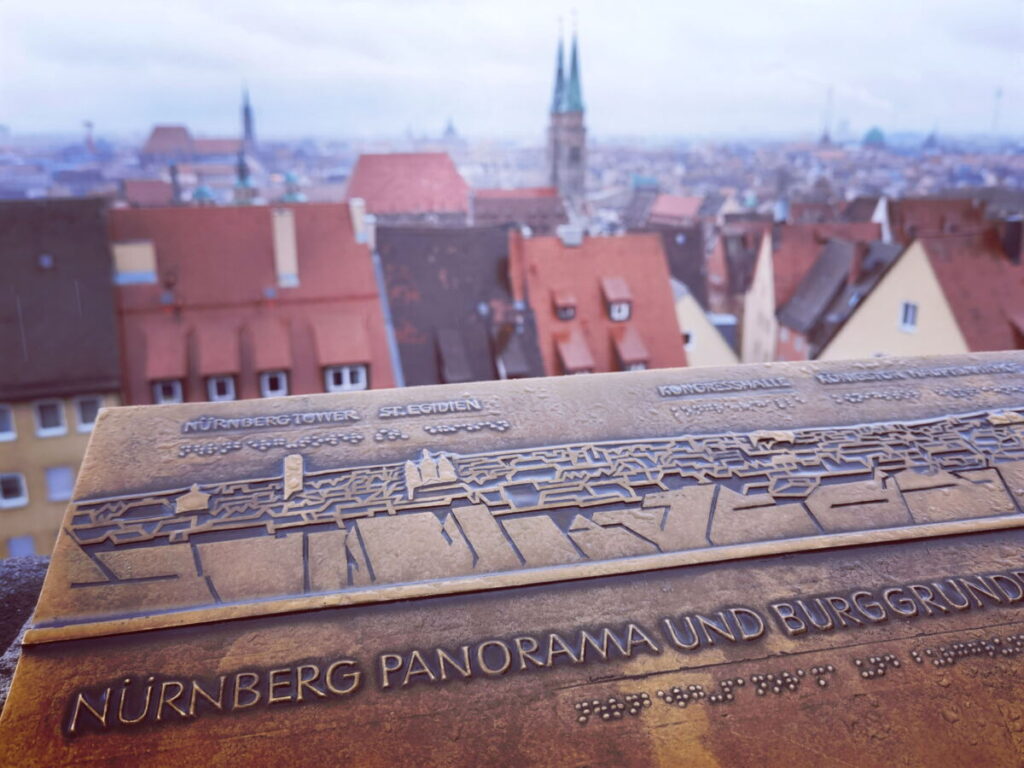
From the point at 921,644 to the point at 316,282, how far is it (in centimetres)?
1487

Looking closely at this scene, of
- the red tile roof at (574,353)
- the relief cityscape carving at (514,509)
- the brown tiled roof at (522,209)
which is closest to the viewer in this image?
the relief cityscape carving at (514,509)

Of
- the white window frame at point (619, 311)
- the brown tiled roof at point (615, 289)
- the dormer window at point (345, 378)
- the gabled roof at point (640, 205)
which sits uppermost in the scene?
the brown tiled roof at point (615, 289)

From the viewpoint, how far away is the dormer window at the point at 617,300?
18312 mm

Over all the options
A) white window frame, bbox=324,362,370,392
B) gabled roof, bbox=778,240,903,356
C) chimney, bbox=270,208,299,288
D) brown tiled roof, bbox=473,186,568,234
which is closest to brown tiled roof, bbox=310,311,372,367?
white window frame, bbox=324,362,370,392

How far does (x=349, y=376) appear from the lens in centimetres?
1609

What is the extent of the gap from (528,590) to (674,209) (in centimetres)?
7195

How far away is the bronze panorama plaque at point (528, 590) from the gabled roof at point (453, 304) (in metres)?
11.6

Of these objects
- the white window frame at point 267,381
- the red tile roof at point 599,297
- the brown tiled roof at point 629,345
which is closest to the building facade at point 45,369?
the white window frame at point 267,381

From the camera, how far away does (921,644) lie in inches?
137

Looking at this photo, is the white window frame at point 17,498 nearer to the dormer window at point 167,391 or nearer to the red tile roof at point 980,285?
the dormer window at point 167,391

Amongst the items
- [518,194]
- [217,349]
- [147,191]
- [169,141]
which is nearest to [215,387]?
[217,349]

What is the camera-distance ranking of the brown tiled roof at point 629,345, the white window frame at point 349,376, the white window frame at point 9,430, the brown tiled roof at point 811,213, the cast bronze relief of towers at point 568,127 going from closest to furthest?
the white window frame at point 9,430 → the white window frame at point 349,376 → the brown tiled roof at point 629,345 → the brown tiled roof at point 811,213 → the cast bronze relief of towers at point 568,127

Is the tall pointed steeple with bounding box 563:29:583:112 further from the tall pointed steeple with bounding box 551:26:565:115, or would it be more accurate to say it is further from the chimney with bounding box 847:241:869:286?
the chimney with bounding box 847:241:869:286

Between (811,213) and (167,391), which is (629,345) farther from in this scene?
(811,213)
